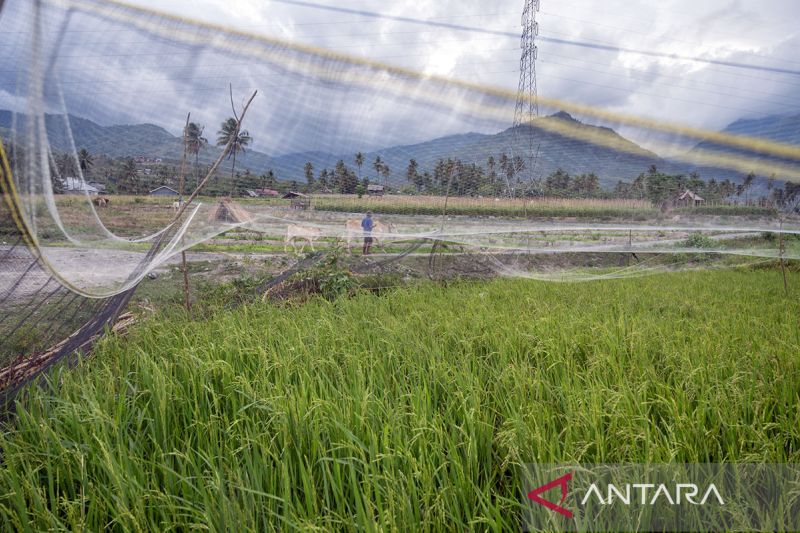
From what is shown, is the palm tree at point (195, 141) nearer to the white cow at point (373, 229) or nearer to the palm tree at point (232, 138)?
the palm tree at point (232, 138)

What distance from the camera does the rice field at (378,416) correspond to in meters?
1.42

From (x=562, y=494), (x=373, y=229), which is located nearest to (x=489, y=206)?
(x=373, y=229)

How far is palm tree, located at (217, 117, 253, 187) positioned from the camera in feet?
8.09

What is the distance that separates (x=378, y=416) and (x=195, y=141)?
1742mm

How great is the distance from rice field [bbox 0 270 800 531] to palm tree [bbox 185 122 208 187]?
1032 millimetres

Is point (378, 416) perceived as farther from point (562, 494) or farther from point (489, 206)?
point (489, 206)

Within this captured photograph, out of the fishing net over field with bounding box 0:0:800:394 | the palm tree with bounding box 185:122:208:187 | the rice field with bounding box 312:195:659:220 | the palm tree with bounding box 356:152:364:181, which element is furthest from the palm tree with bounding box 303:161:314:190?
the palm tree with bounding box 185:122:208:187

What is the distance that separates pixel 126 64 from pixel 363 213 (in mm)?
1505

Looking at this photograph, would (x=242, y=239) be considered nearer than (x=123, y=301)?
No

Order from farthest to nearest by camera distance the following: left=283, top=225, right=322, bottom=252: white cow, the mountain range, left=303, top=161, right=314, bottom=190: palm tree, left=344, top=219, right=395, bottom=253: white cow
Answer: left=283, top=225, right=322, bottom=252: white cow, left=344, top=219, right=395, bottom=253: white cow, left=303, top=161, right=314, bottom=190: palm tree, the mountain range

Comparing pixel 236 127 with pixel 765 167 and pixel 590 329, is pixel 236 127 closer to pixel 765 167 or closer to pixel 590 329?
pixel 590 329

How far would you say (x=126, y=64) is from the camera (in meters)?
2.19

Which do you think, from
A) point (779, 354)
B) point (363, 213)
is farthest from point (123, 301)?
point (779, 354)

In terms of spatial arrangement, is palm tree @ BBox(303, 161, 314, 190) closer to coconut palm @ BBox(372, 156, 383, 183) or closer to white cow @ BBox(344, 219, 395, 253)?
coconut palm @ BBox(372, 156, 383, 183)
